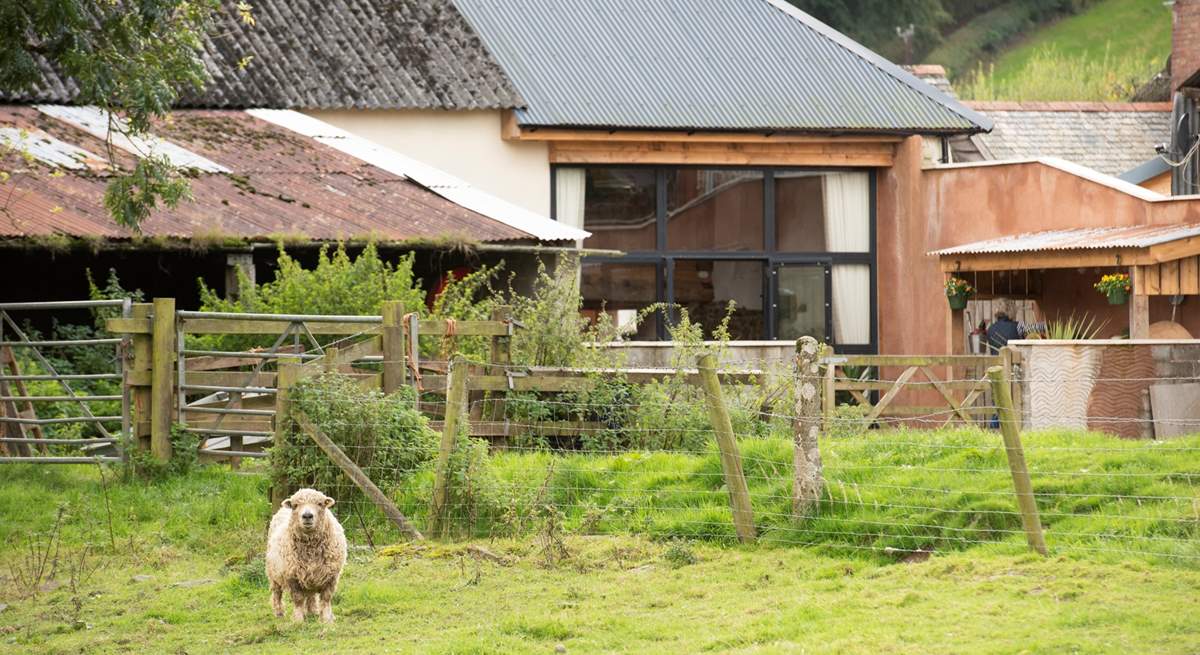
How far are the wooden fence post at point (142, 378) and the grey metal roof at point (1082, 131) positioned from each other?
739 inches

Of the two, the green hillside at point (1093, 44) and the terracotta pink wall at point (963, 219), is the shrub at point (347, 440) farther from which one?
the green hillside at point (1093, 44)

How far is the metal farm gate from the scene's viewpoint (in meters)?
13.6

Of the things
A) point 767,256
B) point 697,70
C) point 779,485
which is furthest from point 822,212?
point 779,485

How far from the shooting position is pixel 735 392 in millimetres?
14297

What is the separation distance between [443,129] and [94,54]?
1038 centimetres

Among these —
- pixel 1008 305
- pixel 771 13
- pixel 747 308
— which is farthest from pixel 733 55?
pixel 1008 305

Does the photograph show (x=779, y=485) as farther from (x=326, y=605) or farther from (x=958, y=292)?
(x=958, y=292)

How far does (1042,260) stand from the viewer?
62.6ft

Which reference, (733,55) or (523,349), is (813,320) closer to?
(733,55)

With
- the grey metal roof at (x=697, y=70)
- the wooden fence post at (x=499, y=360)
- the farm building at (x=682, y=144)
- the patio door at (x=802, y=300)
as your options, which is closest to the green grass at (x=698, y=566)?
the wooden fence post at (x=499, y=360)

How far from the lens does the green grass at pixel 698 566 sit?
26.5 feet

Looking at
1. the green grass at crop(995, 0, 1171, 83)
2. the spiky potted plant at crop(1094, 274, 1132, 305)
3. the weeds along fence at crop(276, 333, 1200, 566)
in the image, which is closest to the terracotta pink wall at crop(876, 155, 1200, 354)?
the spiky potted plant at crop(1094, 274, 1132, 305)

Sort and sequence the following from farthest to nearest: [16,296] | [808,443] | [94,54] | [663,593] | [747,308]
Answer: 1. [747,308]
2. [16,296]
3. [94,54]
4. [808,443]
5. [663,593]

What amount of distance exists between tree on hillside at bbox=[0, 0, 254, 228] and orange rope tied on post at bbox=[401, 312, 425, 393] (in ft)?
7.74
